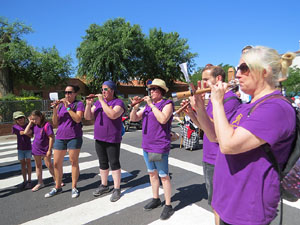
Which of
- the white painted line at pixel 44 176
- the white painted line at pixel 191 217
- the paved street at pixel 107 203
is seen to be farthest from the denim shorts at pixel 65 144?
the white painted line at pixel 191 217

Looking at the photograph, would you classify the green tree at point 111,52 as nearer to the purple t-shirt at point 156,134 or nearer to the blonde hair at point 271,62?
the purple t-shirt at point 156,134

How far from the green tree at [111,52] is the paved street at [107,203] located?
Result: 19.0 m

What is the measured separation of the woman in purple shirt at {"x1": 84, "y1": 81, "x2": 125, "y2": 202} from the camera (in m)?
3.66

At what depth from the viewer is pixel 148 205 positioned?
10.9 feet

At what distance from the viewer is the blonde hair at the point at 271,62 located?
1277 millimetres

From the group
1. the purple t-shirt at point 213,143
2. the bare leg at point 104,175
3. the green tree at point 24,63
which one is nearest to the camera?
the purple t-shirt at point 213,143

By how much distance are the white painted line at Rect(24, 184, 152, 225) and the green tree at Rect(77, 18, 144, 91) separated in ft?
66.3

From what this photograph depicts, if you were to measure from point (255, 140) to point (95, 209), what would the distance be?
292 centimetres

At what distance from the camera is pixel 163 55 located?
1054 inches

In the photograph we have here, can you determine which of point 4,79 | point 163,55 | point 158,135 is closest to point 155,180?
point 158,135

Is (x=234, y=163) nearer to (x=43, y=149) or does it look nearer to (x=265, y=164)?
A: (x=265, y=164)

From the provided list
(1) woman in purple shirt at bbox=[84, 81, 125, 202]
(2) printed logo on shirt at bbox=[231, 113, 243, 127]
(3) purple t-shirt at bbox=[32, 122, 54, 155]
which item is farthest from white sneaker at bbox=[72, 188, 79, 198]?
(2) printed logo on shirt at bbox=[231, 113, 243, 127]

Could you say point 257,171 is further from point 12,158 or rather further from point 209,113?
point 12,158

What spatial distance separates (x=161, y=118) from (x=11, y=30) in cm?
1886
